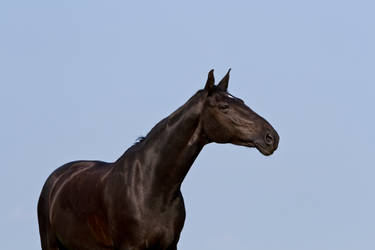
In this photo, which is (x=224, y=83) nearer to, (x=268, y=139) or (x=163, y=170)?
(x=268, y=139)

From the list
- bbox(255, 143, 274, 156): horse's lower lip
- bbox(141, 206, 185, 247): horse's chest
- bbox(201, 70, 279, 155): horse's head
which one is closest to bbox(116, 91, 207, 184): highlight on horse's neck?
bbox(201, 70, 279, 155): horse's head

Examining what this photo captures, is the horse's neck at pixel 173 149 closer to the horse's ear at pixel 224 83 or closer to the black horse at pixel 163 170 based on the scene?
the black horse at pixel 163 170

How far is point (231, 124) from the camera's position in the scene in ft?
37.1

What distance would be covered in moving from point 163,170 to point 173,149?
0.96 feet

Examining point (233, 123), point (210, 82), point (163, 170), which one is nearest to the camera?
point (233, 123)

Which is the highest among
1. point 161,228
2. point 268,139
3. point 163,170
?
point 268,139

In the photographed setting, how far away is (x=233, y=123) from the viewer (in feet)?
37.0

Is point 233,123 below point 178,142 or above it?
above

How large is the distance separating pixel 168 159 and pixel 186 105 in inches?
27.4

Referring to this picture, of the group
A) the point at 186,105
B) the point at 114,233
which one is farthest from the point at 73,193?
the point at 186,105

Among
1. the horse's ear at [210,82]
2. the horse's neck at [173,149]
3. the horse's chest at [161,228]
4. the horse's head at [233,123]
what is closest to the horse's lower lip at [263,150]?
the horse's head at [233,123]

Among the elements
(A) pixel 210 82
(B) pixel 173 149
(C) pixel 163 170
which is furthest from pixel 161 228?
(A) pixel 210 82

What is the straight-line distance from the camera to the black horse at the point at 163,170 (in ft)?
37.1

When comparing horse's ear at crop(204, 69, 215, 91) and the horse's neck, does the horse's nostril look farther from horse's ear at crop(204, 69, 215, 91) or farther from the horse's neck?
horse's ear at crop(204, 69, 215, 91)
